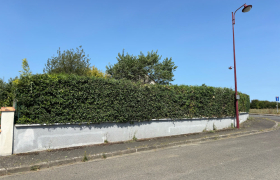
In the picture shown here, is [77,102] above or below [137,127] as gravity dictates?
above

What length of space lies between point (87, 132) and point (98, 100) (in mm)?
1434

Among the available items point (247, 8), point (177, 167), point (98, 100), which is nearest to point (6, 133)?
point (98, 100)

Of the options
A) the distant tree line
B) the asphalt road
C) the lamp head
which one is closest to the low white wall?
the asphalt road

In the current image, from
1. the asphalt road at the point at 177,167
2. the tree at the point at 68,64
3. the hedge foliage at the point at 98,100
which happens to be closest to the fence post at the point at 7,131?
the hedge foliage at the point at 98,100

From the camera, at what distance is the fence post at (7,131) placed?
6326 mm

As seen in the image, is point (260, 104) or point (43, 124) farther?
point (260, 104)

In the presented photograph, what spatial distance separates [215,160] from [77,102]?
5.54 m

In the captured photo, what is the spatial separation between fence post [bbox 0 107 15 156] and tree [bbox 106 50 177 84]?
19.3 m

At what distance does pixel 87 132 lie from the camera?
310 inches

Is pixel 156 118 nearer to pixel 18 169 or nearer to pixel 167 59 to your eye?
pixel 18 169

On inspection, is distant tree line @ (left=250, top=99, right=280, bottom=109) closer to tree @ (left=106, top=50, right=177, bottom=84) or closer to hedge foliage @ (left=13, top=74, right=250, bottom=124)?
tree @ (left=106, top=50, right=177, bottom=84)

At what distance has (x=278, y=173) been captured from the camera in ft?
14.8

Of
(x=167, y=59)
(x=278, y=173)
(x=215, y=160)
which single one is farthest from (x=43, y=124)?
(x=167, y=59)

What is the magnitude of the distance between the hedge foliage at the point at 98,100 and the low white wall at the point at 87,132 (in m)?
0.29
